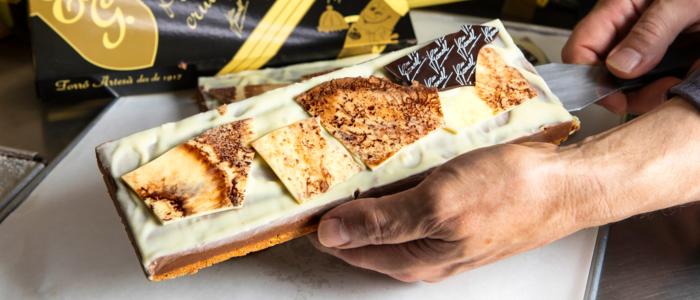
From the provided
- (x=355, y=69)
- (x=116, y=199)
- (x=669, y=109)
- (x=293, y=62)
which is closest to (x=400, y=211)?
(x=355, y=69)

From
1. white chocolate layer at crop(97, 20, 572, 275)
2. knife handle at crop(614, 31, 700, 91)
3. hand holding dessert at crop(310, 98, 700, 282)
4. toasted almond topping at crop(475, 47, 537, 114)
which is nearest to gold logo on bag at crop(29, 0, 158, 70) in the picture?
white chocolate layer at crop(97, 20, 572, 275)

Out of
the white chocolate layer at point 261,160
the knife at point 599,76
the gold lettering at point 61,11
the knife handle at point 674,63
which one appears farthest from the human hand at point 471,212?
the gold lettering at point 61,11

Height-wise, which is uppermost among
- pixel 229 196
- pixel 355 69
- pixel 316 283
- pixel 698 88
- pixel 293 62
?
pixel 698 88

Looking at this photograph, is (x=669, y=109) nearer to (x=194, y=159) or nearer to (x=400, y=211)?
(x=400, y=211)

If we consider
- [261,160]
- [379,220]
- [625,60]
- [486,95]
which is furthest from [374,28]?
[379,220]

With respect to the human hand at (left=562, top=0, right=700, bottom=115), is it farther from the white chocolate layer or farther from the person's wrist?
the person's wrist

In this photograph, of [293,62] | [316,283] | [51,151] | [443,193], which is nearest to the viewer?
[443,193]
